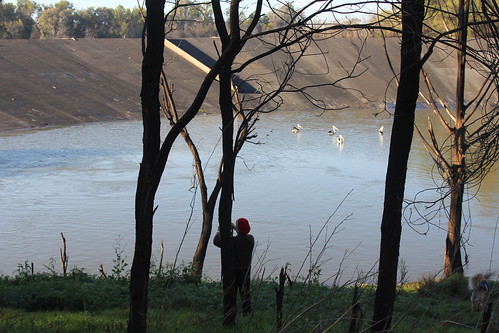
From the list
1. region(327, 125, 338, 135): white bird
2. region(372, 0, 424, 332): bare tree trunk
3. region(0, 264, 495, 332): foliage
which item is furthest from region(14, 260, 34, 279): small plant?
region(327, 125, 338, 135): white bird

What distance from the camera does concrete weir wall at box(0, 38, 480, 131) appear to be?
131 feet

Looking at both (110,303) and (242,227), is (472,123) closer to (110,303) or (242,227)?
(242,227)

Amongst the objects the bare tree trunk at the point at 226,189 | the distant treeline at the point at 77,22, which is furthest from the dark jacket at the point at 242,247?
the distant treeline at the point at 77,22

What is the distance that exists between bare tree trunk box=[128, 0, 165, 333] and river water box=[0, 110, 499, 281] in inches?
122

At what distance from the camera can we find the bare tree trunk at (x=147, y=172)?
5.27 m

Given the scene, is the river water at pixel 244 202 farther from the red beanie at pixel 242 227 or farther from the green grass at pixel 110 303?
the green grass at pixel 110 303

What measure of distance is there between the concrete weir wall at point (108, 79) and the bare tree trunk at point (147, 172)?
27.2m

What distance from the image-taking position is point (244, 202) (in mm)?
21484

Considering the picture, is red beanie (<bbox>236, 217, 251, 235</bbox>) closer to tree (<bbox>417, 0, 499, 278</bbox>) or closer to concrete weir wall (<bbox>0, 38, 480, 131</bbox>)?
tree (<bbox>417, 0, 499, 278</bbox>)

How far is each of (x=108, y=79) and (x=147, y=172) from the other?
42.7 meters

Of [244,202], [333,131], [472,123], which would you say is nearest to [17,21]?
[333,131]

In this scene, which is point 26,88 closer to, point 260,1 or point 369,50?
point 369,50

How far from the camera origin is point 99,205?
69.3 ft

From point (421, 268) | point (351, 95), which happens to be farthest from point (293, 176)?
point (351, 95)
